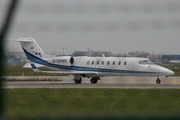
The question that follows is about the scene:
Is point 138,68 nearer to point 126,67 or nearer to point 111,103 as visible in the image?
point 126,67

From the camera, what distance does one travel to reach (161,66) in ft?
110

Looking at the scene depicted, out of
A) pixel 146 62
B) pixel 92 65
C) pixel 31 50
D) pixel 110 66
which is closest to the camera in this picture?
pixel 146 62

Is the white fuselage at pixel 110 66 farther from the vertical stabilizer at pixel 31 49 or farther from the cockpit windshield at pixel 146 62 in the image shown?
the vertical stabilizer at pixel 31 49

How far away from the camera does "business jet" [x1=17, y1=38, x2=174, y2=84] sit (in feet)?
110

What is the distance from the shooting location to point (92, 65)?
35.7 meters

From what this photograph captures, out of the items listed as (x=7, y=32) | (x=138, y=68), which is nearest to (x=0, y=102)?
(x=7, y=32)

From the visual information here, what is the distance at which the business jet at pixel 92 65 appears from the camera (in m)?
33.6

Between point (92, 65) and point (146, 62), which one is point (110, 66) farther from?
point (146, 62)

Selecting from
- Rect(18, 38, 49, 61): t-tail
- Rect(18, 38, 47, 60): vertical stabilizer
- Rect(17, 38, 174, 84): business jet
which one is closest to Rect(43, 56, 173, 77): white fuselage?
Rect(17, 38, 174, 84): business jet

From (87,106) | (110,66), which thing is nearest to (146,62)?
(110,66)

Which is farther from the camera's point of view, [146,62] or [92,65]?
[92,65]

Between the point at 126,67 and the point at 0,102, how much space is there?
99.8ft

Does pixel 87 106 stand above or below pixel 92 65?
below

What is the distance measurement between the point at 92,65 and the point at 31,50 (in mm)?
5341
